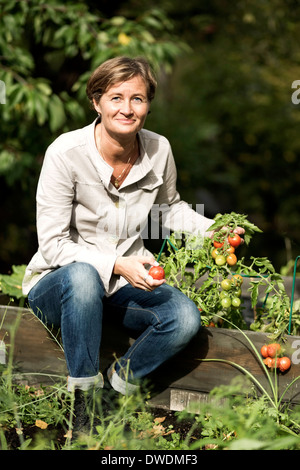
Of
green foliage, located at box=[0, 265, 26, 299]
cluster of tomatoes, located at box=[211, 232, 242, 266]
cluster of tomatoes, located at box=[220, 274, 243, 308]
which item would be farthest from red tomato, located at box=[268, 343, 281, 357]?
green foliage, located at box=[0, 265, 26, 299]

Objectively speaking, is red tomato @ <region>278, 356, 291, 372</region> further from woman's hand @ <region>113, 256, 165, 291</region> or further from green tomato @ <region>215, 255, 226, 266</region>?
woman's hand @ <region>113, 256, 165, 291</region>

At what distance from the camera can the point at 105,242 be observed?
7.74 ft

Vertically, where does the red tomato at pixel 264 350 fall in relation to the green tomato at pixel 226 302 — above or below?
below

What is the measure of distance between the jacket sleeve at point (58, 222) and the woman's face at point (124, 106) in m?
0.23

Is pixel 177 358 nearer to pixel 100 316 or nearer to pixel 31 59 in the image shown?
pixel 100 316

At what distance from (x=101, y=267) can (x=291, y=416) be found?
0.82 metres

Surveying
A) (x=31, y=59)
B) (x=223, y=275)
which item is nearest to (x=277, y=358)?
(x=223, y=275)

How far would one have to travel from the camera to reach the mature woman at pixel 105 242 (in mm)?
2100

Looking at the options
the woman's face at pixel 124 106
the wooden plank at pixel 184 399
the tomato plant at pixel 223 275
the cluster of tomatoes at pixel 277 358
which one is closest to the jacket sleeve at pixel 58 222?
the woman's face at pixel 124 106

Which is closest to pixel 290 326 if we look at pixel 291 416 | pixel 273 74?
pixel 291 416

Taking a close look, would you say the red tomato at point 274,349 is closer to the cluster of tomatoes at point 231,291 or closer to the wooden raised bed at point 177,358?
the wooden raised bed at point 177,358

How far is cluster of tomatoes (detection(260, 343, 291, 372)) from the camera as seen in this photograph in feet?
7.23

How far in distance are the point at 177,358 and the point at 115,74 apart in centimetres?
107

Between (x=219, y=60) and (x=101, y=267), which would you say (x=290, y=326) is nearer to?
(x=101, y=267)
